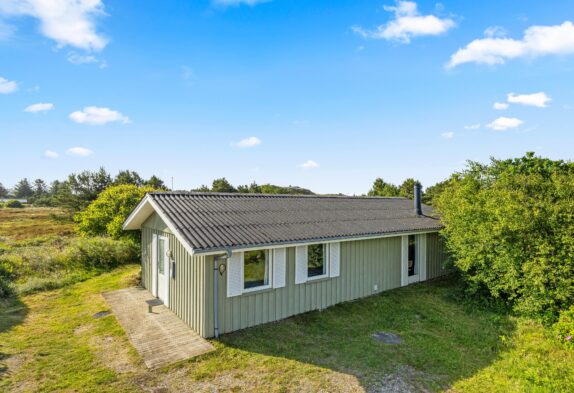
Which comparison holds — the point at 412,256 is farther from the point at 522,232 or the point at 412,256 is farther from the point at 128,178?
the point at 128,178

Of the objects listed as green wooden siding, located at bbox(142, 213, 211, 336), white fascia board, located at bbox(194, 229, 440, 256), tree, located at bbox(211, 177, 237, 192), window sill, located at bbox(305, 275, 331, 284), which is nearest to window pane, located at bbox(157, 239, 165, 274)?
green wooden siding, located at bbox(142, 213, 211, 336)

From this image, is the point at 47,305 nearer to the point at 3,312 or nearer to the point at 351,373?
the point at 3,312

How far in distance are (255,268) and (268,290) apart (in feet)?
2.27

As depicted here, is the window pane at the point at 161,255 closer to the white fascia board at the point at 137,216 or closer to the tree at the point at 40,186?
the white fascia board at the point at 137,216

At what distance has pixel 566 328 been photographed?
23.7 ft

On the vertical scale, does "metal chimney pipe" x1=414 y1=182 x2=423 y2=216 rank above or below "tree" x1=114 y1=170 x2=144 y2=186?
below

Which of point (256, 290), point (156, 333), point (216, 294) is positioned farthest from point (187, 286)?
point (256, 290)

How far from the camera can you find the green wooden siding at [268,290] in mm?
7277

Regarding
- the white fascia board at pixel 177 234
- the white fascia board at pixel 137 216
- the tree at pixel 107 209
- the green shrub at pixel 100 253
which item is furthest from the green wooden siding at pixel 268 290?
the tree at pixel 107 209

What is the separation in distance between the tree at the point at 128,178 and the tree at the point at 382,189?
33.8 meters

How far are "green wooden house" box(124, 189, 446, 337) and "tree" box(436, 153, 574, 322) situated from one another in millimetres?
2293

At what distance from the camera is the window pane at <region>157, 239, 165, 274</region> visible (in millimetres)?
9531

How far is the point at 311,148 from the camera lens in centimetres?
2462

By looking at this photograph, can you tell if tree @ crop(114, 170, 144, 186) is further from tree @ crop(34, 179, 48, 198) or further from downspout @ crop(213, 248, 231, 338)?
tree @ crop(34, 179, 48, 198)
